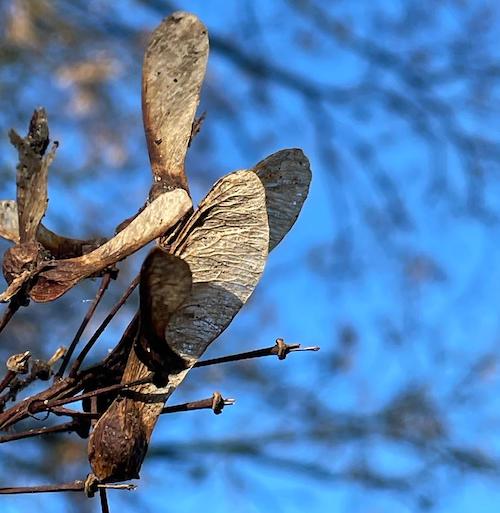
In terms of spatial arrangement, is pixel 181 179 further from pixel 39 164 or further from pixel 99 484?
pixel 99 484

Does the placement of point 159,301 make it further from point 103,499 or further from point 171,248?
point 103,499

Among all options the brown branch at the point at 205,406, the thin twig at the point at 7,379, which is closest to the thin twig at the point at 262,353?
the brown branch at the point at 205,406

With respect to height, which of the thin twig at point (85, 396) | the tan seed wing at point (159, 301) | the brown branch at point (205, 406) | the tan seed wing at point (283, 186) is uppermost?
the tan seed wing at point (283, 186)

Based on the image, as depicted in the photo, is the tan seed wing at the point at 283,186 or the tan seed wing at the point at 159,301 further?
the tan seed wing at the point at 283,186

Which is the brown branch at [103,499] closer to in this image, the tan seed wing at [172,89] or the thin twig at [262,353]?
the thin twig at [262,353]

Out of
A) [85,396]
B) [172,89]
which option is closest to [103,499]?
[85,396]
